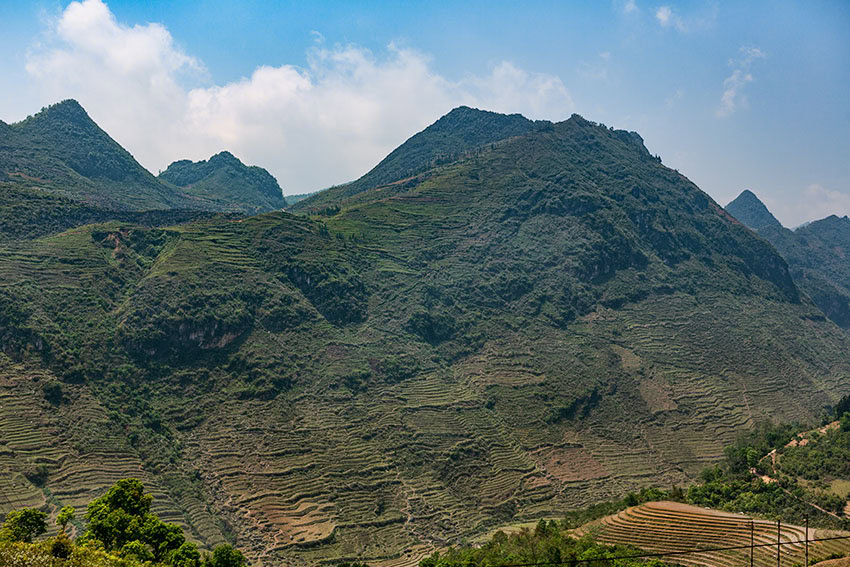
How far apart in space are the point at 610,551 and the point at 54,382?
49.3 meters

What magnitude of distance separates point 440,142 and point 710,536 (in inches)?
5857

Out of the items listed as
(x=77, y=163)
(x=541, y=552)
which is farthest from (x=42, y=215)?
(x=541, y=552)

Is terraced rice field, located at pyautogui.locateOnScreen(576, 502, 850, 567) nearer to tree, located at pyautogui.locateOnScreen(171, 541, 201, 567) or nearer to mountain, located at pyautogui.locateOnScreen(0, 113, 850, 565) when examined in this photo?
mountain, located at pyautogui.locateOnScreen(0, 113, 850, 565)

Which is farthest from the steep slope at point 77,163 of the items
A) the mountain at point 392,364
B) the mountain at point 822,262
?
the mountain at point 822,262

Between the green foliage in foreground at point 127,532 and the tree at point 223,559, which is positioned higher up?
the green foliage in foreground at point 127,532

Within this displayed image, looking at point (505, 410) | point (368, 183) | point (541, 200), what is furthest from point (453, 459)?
point (368, 183)

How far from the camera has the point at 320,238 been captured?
289 feet

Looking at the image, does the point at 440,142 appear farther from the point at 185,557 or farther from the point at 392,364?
the point at 185,557

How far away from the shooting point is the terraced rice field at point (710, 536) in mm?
30766

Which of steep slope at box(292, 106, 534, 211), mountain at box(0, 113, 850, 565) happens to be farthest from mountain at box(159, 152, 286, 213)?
mountain at box(0, 113, 850, 565)

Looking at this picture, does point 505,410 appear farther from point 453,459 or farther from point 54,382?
point 54,382

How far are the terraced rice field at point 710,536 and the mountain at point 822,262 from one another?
416 feet

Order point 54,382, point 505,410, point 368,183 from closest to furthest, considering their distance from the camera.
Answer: point 54,382
point 505,410
point 368,183

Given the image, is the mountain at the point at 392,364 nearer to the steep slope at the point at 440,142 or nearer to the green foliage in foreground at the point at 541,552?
the green foliage in foreground at the point at 541,552
